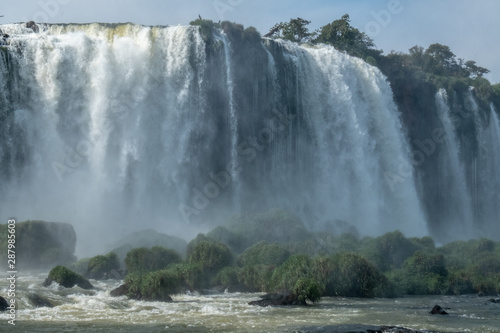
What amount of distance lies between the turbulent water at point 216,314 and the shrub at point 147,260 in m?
2.10

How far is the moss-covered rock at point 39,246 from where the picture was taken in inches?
1002

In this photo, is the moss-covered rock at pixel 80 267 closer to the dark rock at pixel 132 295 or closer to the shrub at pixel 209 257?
the shrub at pixel 209 257

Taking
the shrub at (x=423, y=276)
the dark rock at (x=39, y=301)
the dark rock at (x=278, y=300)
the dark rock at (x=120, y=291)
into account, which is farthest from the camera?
the shrub at (x=423, y=276)

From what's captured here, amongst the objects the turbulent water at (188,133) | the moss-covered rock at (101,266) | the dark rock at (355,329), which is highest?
the turbulent water at (188,133)

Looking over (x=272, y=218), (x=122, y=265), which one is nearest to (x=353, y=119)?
(x=272, y=218)

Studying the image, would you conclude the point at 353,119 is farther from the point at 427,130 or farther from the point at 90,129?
the point at 90,129

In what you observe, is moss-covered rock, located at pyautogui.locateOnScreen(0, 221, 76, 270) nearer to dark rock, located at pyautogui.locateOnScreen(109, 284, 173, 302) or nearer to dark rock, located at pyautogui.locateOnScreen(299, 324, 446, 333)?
dark rock, located at pyautogui.locateOnScreen(109, 284, 173, 302)

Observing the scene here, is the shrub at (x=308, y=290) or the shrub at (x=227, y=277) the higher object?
the shrub at (x=227, y=277)

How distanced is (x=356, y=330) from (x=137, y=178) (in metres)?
22.4

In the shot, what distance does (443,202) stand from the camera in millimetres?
52344

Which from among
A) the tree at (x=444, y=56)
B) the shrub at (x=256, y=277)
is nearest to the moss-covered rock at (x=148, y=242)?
the shrub at (x=256, y=277)

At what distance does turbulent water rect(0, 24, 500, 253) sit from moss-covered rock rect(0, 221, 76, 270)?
3.85 metres

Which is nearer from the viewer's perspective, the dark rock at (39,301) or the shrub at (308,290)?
the dark rock at (39,301)

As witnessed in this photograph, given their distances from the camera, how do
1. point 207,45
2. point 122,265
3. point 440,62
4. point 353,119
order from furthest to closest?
point 440,62 → point 353,119 → point 207,45 → point 122,265
